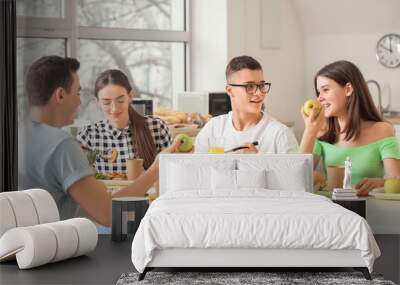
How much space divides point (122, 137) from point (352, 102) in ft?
6.82

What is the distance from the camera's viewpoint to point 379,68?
7.28m

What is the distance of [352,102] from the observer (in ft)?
23.6

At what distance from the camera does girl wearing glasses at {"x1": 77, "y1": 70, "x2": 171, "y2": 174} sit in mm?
7414

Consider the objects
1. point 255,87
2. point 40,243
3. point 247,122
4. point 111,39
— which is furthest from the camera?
point 111,39

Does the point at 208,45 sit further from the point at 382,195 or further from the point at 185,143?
the point at 382,195

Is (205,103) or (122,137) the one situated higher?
(205,103)

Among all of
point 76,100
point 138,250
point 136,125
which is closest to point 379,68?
point 136,125

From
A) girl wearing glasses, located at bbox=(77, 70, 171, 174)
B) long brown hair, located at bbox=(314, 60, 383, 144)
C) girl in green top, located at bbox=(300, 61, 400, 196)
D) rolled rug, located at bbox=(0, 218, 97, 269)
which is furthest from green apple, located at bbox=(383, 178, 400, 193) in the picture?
rolled rug, located at bbox=(0, 218, 97, 269)

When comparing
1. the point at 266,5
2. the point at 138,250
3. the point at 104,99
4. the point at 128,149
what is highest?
the point at 266,5

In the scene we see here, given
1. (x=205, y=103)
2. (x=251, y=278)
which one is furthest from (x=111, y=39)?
(x=251, y=278)

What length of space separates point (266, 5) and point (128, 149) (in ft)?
5.90

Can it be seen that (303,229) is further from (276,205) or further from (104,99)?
(104,99)

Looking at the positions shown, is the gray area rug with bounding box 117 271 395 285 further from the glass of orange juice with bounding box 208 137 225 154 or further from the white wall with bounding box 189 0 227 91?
the white wall with bounding box 189 0 227 91

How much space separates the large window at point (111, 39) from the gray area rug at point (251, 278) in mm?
2496
